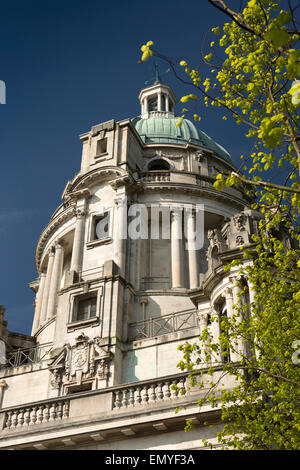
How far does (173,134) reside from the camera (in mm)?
50406

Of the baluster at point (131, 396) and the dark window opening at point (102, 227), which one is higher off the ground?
the dark window opening at point (102, 227)

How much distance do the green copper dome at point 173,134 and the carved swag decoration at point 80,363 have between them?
72.3ft

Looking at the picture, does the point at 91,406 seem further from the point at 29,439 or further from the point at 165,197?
the point at 165,197

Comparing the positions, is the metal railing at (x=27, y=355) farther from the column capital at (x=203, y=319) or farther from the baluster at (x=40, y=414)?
the column capital at (x=203, y=319)

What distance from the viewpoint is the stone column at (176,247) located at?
37625 mm

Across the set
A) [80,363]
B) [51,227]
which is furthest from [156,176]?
[80,363]

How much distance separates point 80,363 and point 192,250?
1322 cm

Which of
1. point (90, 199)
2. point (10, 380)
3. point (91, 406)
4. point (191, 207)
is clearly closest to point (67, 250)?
point (90, 199)

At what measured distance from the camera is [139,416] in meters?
21.3

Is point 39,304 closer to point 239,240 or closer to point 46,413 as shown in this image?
point 46,413

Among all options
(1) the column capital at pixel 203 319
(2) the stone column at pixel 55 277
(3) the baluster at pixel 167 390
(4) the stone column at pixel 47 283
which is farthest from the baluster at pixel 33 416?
(4) the stone column at pixel 47 283

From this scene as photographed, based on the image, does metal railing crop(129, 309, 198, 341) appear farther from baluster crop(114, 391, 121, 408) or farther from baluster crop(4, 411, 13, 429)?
baluster crop(4, 411, 13, 429)

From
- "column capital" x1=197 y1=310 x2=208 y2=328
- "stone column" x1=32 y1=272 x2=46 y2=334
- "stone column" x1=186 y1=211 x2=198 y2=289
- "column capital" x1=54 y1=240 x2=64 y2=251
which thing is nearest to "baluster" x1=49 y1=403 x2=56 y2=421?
"column capital" x1=197 y1=310 x2=208 y2=328

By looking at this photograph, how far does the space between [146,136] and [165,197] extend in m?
10.2
